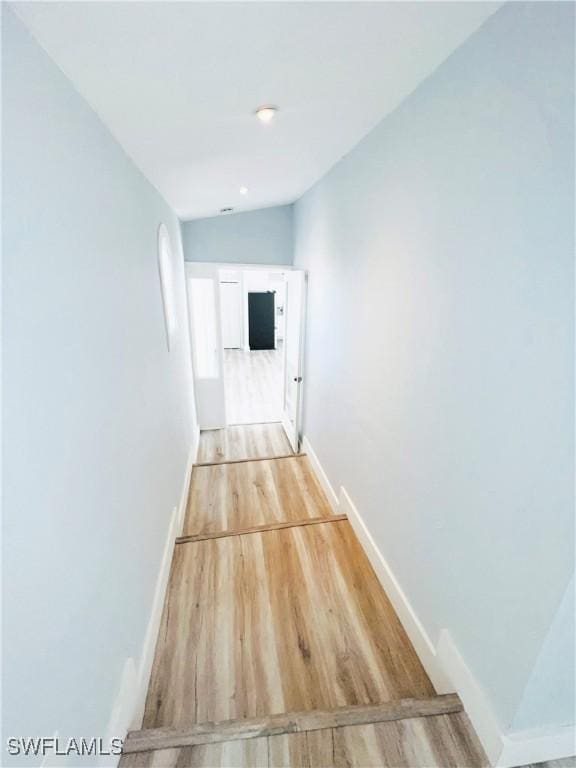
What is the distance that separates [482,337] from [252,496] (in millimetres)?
2566

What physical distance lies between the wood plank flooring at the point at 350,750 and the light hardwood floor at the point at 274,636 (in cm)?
30

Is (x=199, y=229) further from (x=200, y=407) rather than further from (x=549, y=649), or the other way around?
(x=549, y=649)

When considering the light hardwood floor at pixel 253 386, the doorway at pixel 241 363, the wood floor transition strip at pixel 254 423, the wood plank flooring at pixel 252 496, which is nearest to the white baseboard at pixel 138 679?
the wood plank flooring at pixel 252 496

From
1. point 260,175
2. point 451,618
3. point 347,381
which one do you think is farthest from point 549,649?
point 260,175

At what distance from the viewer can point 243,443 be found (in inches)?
168

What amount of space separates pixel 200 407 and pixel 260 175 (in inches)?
120

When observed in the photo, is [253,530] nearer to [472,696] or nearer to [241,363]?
[472,696]

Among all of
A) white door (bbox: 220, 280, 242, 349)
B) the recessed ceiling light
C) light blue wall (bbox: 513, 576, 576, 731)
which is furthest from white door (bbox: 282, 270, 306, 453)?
white door (bbox: 220, 280, 242, 349)

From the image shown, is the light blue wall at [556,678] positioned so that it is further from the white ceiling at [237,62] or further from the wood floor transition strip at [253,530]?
the white ceiling at [237,62]

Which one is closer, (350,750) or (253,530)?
(350,750)

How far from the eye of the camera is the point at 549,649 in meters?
0.94

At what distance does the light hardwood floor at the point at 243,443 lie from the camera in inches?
156

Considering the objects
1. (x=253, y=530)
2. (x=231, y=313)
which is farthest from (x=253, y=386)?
(x=253, y=530)

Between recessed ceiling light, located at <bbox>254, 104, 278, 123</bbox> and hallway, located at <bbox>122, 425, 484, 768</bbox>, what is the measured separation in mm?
2451
